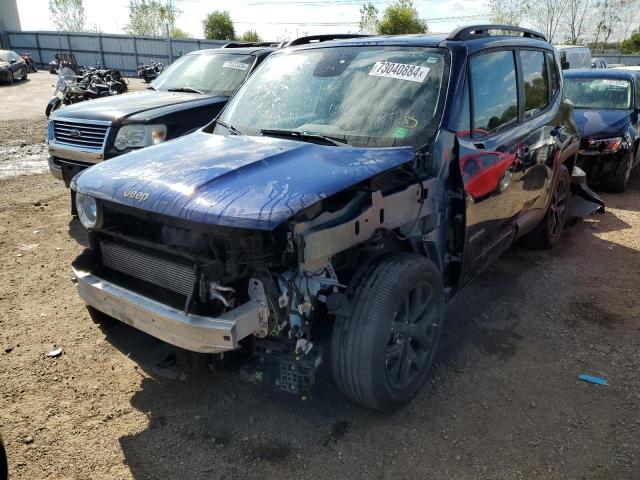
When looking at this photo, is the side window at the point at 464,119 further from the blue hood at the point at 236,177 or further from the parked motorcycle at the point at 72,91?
the parked motorcycle at the point at 72,91

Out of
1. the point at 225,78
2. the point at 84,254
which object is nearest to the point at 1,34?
the point at 225,78

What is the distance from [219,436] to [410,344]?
1.18 metres

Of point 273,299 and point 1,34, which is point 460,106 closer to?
point 273,299

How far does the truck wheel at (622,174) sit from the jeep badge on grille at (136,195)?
23.6ft

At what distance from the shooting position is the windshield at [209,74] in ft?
22.4

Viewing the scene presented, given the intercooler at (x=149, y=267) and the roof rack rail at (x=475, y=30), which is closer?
the intercooler at (x=149, y=267)

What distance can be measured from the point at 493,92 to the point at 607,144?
4.73 metres

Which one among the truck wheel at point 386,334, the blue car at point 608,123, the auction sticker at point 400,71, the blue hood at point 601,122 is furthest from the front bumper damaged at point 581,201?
the truck wheel at point 386,334

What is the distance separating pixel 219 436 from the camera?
2693 mm

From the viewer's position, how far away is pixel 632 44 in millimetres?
41562

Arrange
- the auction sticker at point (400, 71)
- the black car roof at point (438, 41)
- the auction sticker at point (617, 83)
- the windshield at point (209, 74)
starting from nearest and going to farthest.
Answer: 1. the auction sticker at point (400, 71)
2. the black car roof at point (438, 41)
3. the windshield at point (209, 74)
4. the auction sticker at point (617, 83)

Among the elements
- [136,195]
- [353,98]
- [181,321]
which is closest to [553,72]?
[353,98]

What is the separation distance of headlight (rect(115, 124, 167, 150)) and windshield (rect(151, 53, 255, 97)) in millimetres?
1424

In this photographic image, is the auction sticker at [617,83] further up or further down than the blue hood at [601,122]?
further up
